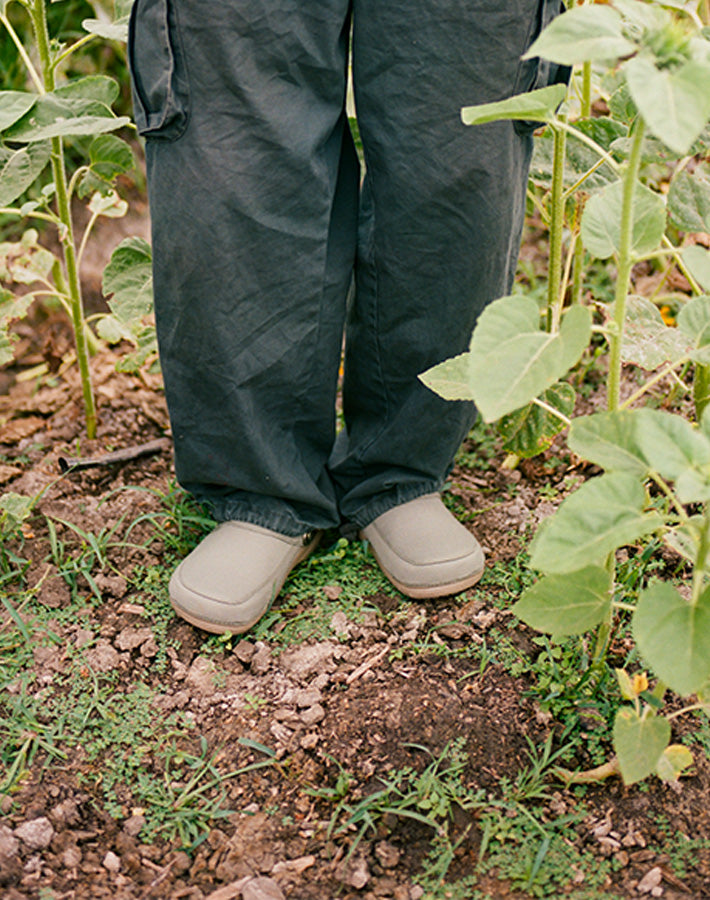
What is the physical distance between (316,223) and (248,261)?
12 centimetres

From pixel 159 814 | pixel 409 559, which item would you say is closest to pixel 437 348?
pixel 409 559

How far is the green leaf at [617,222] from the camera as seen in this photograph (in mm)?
1006

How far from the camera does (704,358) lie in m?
1.04

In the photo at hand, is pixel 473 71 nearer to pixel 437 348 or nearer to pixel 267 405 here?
pixel 437 348

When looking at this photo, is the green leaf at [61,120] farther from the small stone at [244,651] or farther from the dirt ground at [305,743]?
the small stone at [244,651]

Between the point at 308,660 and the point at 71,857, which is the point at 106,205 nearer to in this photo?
the point at 308,660

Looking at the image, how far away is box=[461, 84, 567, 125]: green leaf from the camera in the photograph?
0.92m

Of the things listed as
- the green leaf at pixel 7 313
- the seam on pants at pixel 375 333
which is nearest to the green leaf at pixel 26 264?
the green leaf at pixel 7 313

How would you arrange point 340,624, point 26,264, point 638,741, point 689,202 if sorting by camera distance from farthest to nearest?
point 26,264 < point 340,624 < point 689,202 < point 638,741

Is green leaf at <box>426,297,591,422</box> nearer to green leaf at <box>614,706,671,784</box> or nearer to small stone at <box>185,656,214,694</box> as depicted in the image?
green leaf at <box>614,706,671,784</box>

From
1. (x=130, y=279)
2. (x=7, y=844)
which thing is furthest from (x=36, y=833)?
(x=130, y=279)

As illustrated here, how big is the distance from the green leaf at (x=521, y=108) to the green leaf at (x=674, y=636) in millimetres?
532

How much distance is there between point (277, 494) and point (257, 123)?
0.59 m

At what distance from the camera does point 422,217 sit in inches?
51.6
